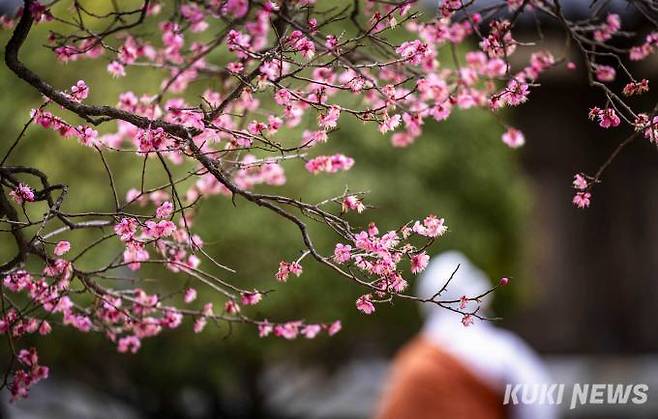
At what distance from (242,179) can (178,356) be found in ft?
11.4

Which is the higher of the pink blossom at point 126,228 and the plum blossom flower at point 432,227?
the plum blossom flower at point 432,227

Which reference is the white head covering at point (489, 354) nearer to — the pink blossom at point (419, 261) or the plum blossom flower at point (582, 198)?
the plum blossom flower at point (582, 198)

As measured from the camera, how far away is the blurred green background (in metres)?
6.60

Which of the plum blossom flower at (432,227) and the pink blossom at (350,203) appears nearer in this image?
the plum blossom flower at (432,227)

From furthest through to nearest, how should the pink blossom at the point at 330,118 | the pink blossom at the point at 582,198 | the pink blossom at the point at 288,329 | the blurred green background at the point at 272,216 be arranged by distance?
the blurred green background at the point at 272,216 < the pink blossom at the point at 288,329 < the pink blossom at the point at 582,198 < the pink blossom at the point at 330,118

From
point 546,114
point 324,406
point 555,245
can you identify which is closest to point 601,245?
point 555,245

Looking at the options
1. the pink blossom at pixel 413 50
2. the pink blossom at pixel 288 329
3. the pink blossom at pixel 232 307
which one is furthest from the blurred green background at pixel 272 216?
the pink blossom at pixel 413 50

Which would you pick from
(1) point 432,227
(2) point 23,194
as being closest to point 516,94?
(1) point 432,227

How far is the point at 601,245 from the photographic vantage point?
41.0 ft

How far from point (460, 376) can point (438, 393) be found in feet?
0.41

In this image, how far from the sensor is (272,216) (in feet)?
21.8

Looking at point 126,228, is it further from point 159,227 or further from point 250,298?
point 250,298

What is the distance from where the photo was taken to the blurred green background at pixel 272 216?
6.60 m

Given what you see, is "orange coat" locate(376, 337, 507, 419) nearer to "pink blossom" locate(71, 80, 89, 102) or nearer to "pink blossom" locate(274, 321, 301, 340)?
"pink blossom" locate(274, 321, 301, 340)
